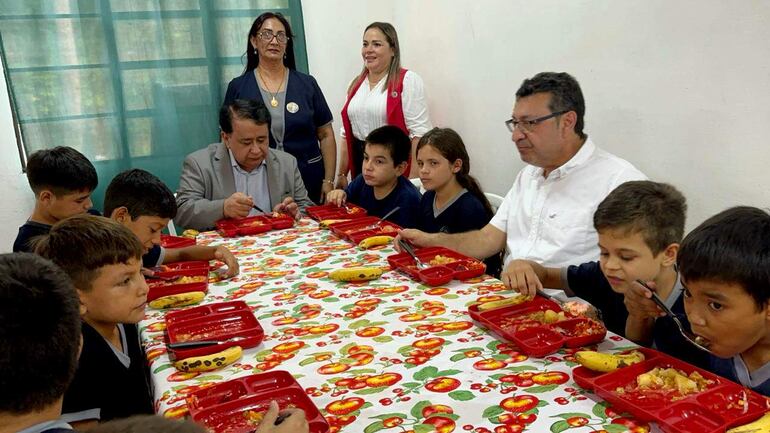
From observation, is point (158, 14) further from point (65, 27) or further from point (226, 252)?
point (226, 252)

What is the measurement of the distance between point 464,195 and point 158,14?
250 cm

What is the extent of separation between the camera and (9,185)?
365 cm

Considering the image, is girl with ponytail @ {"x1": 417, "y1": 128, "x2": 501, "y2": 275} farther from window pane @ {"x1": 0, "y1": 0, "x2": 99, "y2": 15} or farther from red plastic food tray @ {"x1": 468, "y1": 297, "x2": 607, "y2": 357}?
window pane @ {"x1": 0, "y1": 0, "x2": 99, "y2": 15}

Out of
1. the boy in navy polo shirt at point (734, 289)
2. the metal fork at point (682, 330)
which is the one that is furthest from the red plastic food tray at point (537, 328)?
the boy in navy polo shirt at point (734, 289)

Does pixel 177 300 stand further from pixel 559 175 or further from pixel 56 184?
pixel 559 175

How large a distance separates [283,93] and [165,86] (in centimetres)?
100

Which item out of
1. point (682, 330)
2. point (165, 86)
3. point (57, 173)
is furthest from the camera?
point (165, 86)

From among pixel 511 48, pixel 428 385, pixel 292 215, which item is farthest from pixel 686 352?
pixel 511 48

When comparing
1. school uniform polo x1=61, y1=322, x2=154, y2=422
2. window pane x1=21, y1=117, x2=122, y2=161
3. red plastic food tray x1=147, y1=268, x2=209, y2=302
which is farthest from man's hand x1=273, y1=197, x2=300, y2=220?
window pane x1=21, y1=117, x2=122, y2=161

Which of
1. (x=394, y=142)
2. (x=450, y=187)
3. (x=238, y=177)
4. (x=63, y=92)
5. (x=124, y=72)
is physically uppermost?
(x=124, y=72)

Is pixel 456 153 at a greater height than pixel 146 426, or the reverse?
pixel 456 153

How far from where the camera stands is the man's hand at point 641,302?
1.32 metres

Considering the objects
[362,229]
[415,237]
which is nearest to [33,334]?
[415,237]

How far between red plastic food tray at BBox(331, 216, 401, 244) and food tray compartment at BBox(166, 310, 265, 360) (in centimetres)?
76
